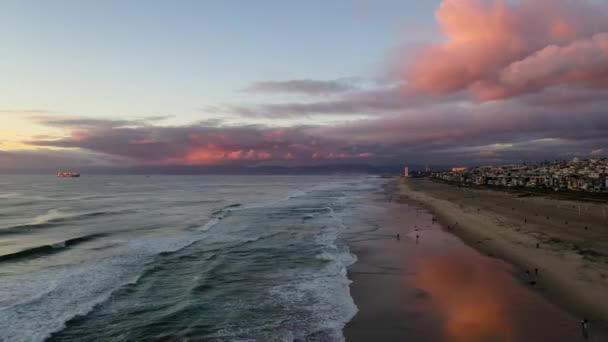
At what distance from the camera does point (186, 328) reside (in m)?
16.1

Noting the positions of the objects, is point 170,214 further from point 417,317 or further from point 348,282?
point 417,317

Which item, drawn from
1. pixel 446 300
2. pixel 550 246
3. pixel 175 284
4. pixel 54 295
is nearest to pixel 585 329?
pixel 446 300

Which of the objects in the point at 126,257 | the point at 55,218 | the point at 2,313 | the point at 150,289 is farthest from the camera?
the point at 55,218

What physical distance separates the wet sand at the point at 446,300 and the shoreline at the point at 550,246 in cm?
110

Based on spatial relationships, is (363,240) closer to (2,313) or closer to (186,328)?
(186,328)

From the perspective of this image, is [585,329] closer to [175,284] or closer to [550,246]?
[550,246]

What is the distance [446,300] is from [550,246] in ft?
49.8

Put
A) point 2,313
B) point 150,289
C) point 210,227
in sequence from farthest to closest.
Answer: point 210,227
point 150,289
point 2,313

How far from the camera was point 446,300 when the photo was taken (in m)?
18.6

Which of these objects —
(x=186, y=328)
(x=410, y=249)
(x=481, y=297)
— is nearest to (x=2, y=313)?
(x=186, y=328)

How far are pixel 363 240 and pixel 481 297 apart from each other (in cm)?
1694

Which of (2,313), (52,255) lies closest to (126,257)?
(52,255)

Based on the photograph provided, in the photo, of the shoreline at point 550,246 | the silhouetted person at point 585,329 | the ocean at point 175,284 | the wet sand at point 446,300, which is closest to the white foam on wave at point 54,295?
the ocean at point 175,284

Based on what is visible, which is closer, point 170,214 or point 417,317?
point 417,317
